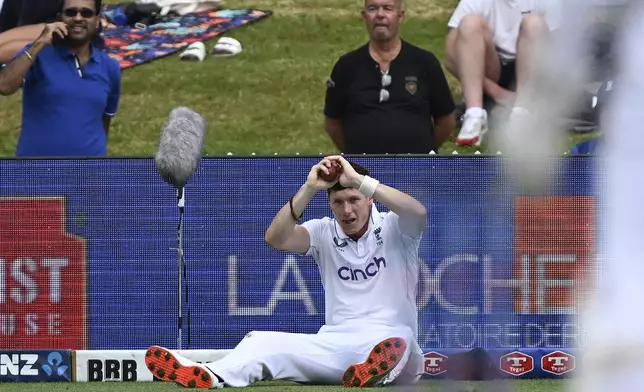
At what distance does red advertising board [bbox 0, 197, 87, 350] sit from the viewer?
29.8 feet

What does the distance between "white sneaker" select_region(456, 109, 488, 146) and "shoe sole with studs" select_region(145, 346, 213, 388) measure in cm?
301

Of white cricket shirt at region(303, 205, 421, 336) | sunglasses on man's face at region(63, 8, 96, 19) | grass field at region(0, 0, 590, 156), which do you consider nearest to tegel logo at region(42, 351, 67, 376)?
white cricket shirt at region(303, 205, 421, 336)

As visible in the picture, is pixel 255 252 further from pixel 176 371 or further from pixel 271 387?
pixel 176 371

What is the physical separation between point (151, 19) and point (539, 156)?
12800mm

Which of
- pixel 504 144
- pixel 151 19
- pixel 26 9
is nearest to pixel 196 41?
pixel 151 19

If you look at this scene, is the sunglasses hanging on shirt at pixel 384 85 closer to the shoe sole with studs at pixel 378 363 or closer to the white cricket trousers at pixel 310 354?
the white cricket trousers at pixel 310 354

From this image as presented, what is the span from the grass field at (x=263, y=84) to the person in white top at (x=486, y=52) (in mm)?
1704

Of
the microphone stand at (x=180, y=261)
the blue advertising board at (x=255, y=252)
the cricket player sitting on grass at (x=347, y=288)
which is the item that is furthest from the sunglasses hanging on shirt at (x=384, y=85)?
the microphone stand at (x=180, y=261)

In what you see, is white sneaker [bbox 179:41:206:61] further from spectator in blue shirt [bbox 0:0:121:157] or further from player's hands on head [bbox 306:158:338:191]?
player's hands on head [bbox 306:158:338:191]

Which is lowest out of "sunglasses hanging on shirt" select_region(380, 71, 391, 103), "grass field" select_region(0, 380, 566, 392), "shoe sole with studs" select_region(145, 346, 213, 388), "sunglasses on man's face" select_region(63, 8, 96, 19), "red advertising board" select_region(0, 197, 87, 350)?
"grass field" select_region(0, 380, 566, 392)

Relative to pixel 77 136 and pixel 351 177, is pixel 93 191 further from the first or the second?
pixel 351 177

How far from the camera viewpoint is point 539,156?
3734 millimetres

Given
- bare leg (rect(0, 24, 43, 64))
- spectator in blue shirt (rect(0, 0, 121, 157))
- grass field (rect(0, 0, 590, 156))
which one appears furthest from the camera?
grass field (rect(0, 0, 590, 156))

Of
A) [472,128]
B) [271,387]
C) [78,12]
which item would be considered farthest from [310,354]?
[78,12]
